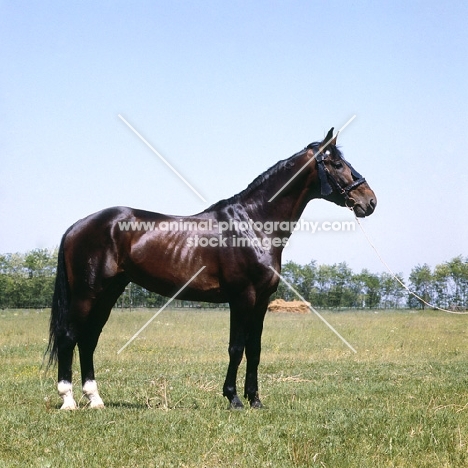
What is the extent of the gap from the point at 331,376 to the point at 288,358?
358 centimetres

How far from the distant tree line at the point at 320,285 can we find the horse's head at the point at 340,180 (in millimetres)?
63621

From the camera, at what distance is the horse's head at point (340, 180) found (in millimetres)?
7238

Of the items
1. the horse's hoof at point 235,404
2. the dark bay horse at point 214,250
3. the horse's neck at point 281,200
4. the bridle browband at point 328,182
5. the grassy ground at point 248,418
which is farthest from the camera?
the horse's neck at point 281,200

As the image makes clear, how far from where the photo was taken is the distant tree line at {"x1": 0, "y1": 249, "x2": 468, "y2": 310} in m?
77.9

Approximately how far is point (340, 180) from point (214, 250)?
1854mm

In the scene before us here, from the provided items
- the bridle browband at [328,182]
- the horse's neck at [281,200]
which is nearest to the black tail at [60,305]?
the horse's neck at [281,200]

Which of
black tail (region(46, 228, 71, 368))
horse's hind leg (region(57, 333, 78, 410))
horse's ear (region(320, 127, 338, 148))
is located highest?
horse's ear (region(320, 127, 338, 148))

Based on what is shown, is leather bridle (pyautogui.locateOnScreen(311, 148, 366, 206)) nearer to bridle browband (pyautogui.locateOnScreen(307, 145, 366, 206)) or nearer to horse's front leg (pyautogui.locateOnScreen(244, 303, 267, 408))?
bridle browband (pyautogui.locateOnScreen(307, 145, 366, 206))

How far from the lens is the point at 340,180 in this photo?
7.26 metres

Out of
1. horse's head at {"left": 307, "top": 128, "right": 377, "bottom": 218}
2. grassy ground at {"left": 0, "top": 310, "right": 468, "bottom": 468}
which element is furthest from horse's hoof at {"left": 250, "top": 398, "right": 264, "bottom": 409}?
horse's head at {"left": 307, "top": 128, "right": 377, "bottom": 218}

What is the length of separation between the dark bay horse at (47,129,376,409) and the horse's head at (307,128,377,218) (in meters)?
0.01

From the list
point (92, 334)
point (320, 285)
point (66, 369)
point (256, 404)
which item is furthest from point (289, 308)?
point (320, 285)

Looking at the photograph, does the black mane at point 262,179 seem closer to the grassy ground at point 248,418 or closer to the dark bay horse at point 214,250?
the dark bay horse at point 214,250

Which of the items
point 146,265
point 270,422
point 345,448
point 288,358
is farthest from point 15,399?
point 288,358
